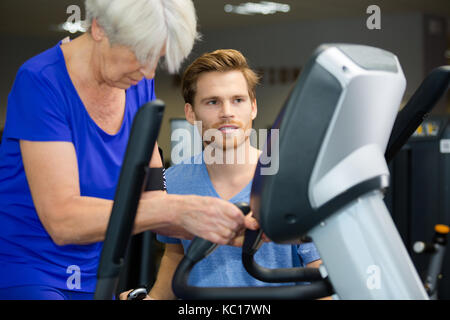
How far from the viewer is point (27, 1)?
21.9 feet

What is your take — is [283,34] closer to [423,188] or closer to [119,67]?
[423,188]

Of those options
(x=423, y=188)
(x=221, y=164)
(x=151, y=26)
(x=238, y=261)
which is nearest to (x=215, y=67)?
(x=221, y=164)

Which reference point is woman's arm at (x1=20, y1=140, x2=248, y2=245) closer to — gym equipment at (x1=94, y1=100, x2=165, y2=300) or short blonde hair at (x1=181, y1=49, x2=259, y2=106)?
gym equipment at (x1=94, y1=100, x2=165, y2=300)

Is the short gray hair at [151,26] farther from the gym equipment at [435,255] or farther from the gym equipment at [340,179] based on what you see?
the gym equipment at [435,255]

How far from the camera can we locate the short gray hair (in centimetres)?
87

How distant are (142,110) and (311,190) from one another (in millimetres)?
236

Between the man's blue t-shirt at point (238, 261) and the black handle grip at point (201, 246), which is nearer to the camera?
the black handle grip at point (201, 246)

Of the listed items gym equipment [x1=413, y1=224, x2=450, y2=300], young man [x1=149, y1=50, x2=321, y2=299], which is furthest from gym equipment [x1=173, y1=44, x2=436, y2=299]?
gym equipment [x1=413, y1=224, x2=450, y2=300]

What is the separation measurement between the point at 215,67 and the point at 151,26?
600 millimetres

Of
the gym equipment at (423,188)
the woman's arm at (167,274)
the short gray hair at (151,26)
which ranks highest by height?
the short gray hair at (151,26)

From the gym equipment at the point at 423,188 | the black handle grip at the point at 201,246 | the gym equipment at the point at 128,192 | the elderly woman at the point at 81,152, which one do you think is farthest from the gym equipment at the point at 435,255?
Result: the gym equipment at the point at 128,192

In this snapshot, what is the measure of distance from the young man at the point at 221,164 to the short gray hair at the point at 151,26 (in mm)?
502

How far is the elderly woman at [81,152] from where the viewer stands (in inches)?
32.1

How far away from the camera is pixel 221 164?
1472 millimetres
